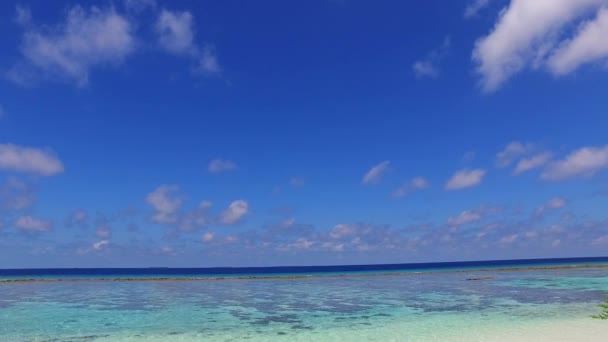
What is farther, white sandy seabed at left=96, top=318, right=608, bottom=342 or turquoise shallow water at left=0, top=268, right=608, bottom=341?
turquoise shallow water at left=0, top=268, right=608, bottom=341

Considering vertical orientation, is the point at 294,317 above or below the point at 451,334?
above

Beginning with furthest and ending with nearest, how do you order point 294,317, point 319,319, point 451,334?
point 294,317 → point 319,319 → point 451,334

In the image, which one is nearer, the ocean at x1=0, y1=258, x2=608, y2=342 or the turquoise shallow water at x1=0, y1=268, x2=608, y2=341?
the ocean at x1=0, y1=258, x2=608, y2=342

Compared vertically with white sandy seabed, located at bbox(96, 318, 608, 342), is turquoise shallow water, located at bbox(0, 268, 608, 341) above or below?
above

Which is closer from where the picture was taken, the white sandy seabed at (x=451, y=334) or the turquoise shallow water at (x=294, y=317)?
the white sandy seabed at (x=451, y=334)

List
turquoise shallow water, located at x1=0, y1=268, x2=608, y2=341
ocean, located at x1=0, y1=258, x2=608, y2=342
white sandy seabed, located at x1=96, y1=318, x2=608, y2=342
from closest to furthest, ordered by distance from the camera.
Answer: white sandy seabed, located at x1=96, y1=318, x2=608, y2=342, ocean, located at x1=0, y1=258, x2=608, y2=342, turquoise shallow water, located at x1=0, y1=268, x2=608, y2=341

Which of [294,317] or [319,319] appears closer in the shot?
[319,319]

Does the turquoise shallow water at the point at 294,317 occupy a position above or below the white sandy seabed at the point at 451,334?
above

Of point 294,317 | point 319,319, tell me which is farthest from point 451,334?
point 294,317

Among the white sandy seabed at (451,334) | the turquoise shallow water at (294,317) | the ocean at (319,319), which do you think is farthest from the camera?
the turquoise shallow water at (294,317)

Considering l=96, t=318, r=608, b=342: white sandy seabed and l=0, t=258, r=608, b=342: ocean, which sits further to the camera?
l=0, t=258, r=608, b=342: ocean

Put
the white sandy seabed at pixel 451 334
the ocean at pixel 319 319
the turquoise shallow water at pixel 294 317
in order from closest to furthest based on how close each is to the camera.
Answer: the white sandy seabed at pixel 451 334
the ocean at pixel 319 319
the turquoise shallow water at pixel 294 317

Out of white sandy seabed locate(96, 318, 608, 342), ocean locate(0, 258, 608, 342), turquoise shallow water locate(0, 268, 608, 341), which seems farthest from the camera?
turquoise shallow water locate(0, 268, 608, 341)

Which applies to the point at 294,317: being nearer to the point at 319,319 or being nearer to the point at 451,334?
the point at 319,319
